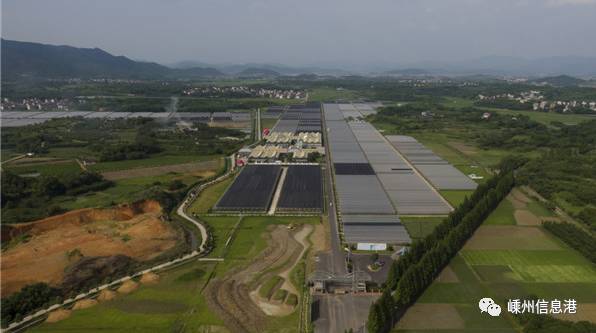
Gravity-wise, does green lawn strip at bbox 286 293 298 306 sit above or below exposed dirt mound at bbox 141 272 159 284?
below

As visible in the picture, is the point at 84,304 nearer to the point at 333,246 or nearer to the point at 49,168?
the point at 333,246

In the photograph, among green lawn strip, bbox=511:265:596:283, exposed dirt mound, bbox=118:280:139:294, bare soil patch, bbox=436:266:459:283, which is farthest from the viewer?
green lawn strip, bbox=511:265:596:283

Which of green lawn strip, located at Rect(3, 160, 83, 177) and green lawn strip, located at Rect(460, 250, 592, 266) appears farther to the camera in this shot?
green lawn strip, located at Rect(3, 160, 83, 177)

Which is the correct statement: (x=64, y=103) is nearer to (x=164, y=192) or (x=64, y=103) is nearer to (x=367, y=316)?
(x=164, y=192)

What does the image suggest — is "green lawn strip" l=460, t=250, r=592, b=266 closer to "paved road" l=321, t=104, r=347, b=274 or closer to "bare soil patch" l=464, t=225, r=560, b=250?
"bare soil patch" l=464, t=225, r=560, b=250

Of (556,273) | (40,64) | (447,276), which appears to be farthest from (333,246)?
(40,64)

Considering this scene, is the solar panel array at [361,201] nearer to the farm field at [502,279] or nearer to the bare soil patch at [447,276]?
the bare soil patch at [447,276]

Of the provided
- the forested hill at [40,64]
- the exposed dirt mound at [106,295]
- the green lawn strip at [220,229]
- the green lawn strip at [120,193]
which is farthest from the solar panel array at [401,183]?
Result: the forested hill at [40,64]

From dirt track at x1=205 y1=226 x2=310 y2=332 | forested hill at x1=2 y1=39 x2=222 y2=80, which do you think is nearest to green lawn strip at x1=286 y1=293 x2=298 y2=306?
dirt track at x1=205 y1=226 x2=310 y2=332
